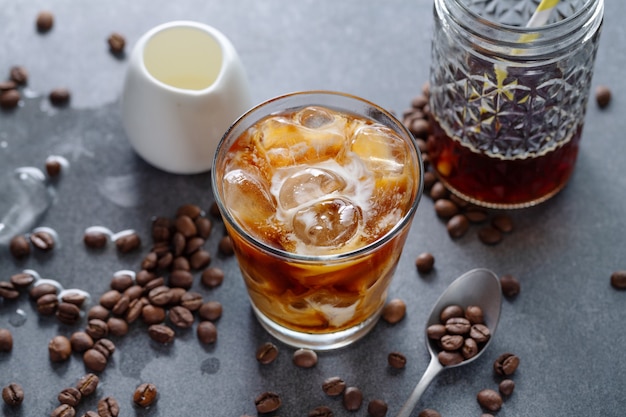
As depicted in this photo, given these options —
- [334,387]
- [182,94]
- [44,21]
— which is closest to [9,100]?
[44,21]

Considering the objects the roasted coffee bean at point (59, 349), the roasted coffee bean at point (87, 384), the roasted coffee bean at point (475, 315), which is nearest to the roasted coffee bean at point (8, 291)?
the roasted coffee bean at point (59, 349)

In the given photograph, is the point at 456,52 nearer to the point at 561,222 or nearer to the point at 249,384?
the point at 561,222

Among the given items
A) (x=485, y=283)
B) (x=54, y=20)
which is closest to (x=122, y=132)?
Answer: (x=54, y=20)

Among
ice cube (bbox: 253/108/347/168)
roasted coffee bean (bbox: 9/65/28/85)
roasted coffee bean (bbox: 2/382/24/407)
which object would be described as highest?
ice cube (bbox: 253/108/347/168)

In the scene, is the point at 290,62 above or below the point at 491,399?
above

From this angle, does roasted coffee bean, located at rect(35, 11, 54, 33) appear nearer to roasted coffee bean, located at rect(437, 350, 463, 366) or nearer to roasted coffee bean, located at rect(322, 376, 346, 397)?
roasted coffee bean, located at rect(322, 376, 346, 397)

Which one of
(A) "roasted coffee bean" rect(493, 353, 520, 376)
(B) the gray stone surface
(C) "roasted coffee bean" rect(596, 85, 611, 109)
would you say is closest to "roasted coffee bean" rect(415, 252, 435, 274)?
(B) the gray stone surface

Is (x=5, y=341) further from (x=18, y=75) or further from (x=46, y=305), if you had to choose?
(x=18, y=75)
